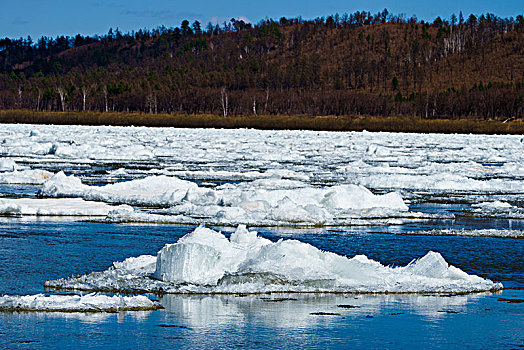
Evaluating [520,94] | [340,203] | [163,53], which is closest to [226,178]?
[340,203]

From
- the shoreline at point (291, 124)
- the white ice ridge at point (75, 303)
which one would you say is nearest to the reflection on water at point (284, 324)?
the white ice ridge at point (75, 303)

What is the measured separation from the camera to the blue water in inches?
203

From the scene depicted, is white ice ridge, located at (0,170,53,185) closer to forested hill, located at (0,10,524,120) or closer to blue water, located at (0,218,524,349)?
blue water, located at (0,218,524,349)

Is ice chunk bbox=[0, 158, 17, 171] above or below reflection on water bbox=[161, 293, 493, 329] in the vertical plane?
above

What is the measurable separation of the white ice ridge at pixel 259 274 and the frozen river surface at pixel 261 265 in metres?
0.01

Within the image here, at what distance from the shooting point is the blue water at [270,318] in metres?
5.17

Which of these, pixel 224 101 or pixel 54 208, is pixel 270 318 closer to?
pixel 54 208

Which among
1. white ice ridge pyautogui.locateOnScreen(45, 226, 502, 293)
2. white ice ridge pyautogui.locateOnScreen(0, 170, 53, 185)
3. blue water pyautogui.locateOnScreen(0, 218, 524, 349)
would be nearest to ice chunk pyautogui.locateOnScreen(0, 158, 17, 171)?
white ice ridge pyautogui.locateOnScreen(0, 170, 53, 185)

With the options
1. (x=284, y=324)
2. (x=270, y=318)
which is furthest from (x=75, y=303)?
(x=284, y=324)

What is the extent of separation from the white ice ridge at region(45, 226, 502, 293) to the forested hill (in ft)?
312

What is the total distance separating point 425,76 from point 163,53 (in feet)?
233

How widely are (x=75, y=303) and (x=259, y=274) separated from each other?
171 cm

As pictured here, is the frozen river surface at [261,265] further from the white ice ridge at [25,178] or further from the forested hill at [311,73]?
the forested hill at [311,73]

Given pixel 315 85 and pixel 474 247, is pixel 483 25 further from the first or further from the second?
pixel 474 247
